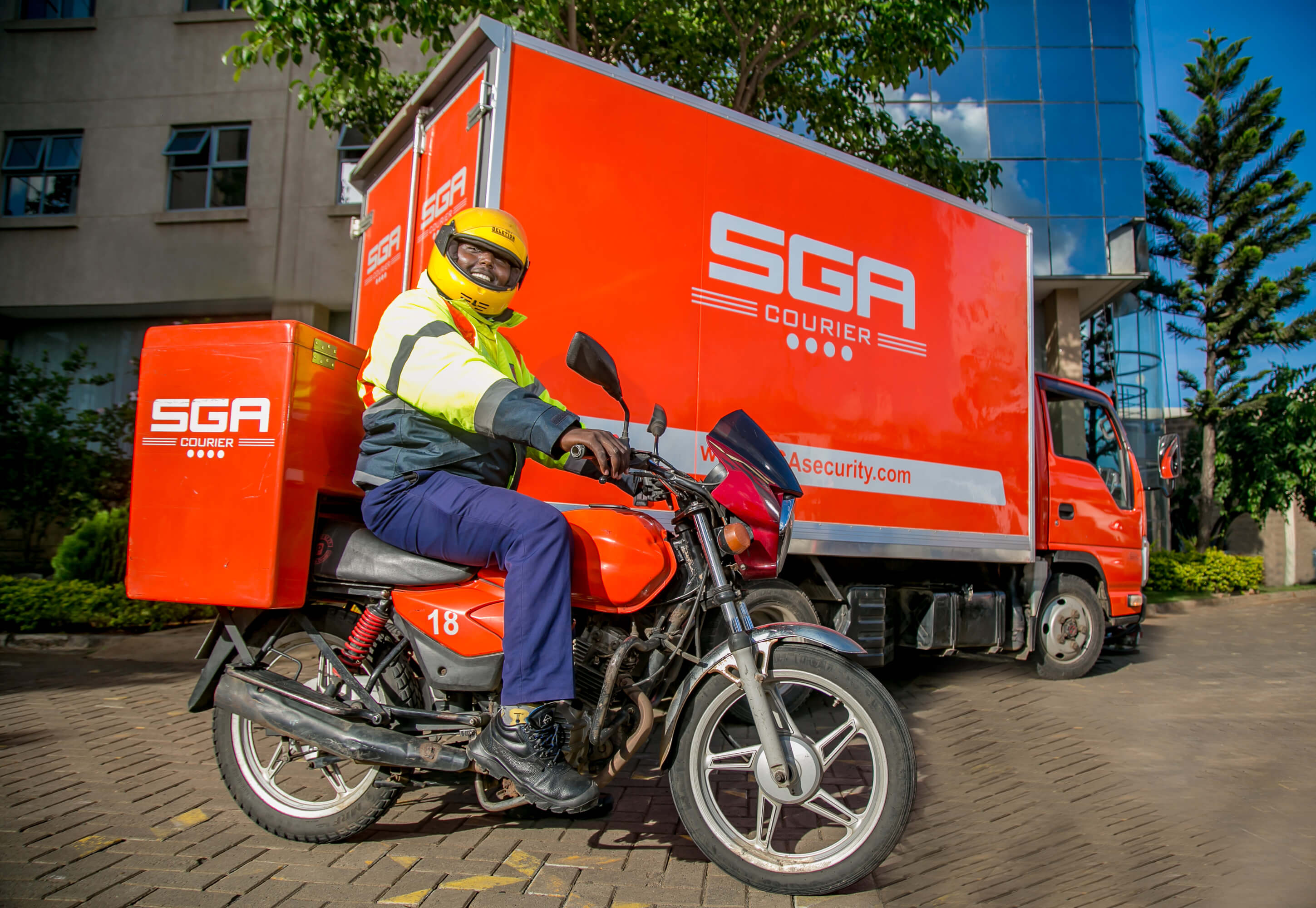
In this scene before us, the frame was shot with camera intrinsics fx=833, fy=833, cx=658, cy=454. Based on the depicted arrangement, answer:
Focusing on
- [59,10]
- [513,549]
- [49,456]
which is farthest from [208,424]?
[59,10]

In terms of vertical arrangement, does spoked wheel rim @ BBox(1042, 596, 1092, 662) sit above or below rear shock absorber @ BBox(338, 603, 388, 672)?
below

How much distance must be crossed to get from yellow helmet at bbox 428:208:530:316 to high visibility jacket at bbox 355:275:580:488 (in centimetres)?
5

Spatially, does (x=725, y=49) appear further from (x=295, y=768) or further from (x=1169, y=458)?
(x=295, y=768)

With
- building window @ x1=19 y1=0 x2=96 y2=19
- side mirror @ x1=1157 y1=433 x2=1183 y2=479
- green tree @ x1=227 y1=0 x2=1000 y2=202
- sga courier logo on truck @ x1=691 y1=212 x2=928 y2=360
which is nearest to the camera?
sga courier logo on truck @ x1=691 y1=212 x2=928 y2=360

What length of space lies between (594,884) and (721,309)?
2810mm

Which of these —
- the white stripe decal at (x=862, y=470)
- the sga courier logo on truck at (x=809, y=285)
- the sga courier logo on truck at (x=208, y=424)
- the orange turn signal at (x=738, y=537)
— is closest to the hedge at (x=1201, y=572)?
the white stripe decal at (x=862, y=470)

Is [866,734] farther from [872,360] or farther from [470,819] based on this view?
[872,360]

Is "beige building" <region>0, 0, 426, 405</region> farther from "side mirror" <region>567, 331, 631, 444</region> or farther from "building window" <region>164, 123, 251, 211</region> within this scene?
"side mirror" <region>567, 331, 631, 444</region>

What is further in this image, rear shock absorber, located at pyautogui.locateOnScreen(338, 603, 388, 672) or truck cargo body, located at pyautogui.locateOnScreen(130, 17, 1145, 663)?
truck cargo body, located at pyautogui.locateOnScreen(130, 17, 1145, 663)

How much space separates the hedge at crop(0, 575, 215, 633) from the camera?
305 inches

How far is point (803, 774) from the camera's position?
2.51 metres

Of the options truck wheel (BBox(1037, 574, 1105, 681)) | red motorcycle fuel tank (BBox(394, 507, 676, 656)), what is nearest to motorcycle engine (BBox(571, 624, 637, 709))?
red motorcycle fuel tank (BBox(394, 507, 676, 656))

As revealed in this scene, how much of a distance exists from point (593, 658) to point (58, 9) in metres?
18.0

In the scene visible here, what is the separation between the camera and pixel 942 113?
63.4 ft
